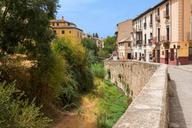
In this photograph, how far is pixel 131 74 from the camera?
34.2 m

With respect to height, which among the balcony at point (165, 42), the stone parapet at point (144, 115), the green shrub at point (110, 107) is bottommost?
the green shrub at point (110, 107)

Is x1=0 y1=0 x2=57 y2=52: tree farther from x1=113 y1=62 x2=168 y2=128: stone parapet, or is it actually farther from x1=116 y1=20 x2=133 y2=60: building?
x1=116 y1=20 x2=133 y2=60: building

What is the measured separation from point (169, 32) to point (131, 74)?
13.8 m

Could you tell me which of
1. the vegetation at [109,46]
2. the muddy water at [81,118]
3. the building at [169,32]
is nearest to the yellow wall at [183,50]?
the building at [169,32]

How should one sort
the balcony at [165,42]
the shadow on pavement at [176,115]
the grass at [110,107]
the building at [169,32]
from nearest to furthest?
the shadow on pavement at [176,115]
the grass at [110,107]
the building at [169,32]
the balcony at [165,42]

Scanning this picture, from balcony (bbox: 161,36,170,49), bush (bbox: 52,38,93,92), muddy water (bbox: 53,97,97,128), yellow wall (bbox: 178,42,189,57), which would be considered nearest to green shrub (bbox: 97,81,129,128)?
muddy water (bbox: 53,97,97,128)

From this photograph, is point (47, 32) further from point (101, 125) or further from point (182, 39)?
point (182, 39)

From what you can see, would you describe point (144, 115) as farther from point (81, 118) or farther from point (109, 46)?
point (109, 46)

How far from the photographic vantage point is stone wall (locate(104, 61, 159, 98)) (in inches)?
998

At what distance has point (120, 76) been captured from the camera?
4300 cm

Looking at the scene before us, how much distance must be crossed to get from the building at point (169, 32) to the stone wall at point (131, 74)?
6259mm

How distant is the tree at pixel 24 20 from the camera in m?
19.2

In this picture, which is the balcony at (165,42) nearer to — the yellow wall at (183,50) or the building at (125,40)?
the yellow wall at (183,50)

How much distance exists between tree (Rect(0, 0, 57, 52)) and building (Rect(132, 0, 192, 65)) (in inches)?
988
